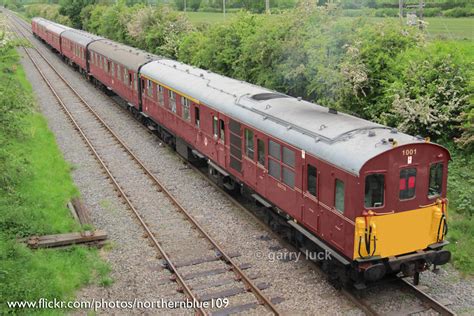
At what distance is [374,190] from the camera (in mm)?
9641

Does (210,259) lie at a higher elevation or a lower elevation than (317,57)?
lower

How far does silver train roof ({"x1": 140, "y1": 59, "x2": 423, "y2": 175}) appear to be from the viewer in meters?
9.98

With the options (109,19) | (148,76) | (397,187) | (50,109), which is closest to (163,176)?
(148,76)

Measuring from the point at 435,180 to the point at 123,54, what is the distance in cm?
2204

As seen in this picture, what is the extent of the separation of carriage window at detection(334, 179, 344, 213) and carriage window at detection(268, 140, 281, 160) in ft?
8.08

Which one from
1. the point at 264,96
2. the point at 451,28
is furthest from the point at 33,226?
the point at 451,28

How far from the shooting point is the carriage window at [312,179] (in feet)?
35.8

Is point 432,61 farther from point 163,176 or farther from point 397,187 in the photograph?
point 163,176

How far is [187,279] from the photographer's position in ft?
37.1

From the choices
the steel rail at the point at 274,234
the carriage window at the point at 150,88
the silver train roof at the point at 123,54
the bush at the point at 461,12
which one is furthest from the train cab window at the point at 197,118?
the bush at the point at 461,12

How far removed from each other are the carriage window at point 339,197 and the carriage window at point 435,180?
5.54ft

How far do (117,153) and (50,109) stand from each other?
1062 centimetres

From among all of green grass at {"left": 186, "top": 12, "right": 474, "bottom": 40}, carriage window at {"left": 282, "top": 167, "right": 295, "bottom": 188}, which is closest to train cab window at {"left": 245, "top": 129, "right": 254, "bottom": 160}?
carriage window at {"left": 282, "top": 167, "right": 295, "bottom": 188}

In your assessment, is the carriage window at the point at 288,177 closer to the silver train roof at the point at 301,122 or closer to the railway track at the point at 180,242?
the silver train roof at the point at 301,122
